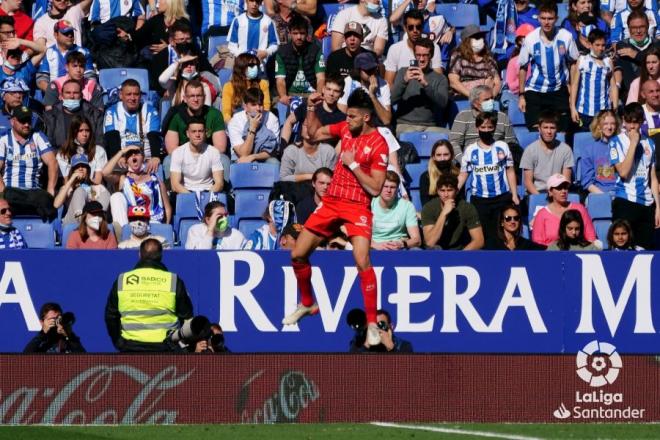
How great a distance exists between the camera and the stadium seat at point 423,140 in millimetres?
17469

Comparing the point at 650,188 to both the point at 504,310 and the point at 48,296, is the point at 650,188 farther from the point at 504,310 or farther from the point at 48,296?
the point at 48,296

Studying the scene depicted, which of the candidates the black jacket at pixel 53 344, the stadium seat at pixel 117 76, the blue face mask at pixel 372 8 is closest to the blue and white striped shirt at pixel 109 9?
the stadium seat at pixel 117 76

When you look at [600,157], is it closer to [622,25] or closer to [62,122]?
[622,25]

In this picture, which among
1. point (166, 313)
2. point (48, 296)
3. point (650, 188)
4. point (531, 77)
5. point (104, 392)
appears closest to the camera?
point (104, 392)

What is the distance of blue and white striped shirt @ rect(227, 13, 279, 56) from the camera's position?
18.3 m

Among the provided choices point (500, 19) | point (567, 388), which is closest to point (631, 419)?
point (567, 388)

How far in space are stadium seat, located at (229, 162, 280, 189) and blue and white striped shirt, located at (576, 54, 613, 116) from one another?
3.83 metres

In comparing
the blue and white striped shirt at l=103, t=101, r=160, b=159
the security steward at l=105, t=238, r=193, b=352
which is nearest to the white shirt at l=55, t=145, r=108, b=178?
the blue and white striped shirt at l=103, t=101, r=160, b=159

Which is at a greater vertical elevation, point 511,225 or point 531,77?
point 531,77

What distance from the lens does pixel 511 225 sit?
51.2 feet

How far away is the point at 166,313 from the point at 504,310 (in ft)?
11.8

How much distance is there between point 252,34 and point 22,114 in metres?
3.00

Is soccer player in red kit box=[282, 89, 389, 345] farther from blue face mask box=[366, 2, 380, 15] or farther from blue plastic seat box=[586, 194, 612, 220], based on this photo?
blue face mask box=[366, 2, 380, 15]

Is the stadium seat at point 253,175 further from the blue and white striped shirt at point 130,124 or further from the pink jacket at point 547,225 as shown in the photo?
the pink jacket at point 547,225
